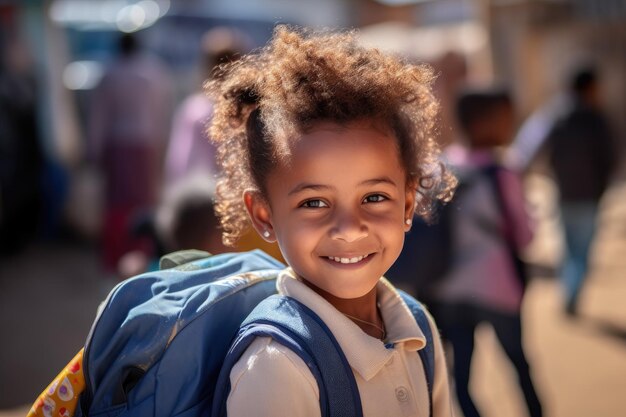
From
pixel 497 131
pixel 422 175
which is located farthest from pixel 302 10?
pixel 422 175

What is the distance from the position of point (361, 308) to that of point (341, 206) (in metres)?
0.25

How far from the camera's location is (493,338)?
19.1ft

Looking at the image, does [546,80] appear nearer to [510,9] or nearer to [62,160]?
[510,9]

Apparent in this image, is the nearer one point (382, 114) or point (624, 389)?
point (382, 114)

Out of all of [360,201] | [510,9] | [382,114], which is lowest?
[360,201]

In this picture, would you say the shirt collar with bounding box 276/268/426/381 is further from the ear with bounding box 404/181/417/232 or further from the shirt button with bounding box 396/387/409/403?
the ear with bounding box 404/181/417/232

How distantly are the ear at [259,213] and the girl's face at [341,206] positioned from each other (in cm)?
7

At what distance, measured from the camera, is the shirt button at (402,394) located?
1.67 m

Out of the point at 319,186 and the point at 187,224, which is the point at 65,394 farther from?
the point at 187,224

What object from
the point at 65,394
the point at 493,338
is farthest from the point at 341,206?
the point at 493,338

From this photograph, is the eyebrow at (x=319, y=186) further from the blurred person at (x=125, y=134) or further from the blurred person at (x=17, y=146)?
the blurred person at (x=17, y=146)

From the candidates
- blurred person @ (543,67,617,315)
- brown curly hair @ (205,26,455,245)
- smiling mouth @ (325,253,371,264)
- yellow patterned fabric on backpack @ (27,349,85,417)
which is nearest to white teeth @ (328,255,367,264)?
smiling mouth @ (325,253,371,264)

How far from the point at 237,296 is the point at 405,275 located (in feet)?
7.48

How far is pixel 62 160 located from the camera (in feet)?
30.9
